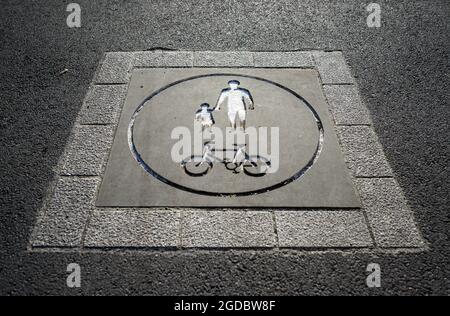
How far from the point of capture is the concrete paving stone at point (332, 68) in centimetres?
402

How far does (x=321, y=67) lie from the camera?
4.18m

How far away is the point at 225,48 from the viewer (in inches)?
177

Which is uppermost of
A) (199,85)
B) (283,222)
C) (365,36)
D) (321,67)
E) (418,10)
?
(418,10)

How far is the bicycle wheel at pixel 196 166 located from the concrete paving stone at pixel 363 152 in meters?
1.14

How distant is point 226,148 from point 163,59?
1.67 m

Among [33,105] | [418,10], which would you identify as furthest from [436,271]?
[418,10]

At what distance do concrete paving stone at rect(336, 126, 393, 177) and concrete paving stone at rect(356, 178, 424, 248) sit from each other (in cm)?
9

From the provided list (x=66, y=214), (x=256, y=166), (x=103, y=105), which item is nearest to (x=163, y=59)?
(x=103, y=105)

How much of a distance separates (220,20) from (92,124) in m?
2.43

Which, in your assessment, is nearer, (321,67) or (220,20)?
(321,67)

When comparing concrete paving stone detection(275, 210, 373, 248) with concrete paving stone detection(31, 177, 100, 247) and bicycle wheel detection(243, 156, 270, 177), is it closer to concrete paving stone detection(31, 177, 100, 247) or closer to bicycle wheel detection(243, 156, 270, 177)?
bicycle wheel detection(243, 156, 270, 177)

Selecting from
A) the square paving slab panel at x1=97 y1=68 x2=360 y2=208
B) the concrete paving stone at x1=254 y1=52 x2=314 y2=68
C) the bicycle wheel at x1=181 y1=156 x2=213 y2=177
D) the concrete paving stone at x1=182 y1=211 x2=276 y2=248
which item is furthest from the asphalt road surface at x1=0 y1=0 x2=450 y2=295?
the bicycle wheel at x1=181 y1=156 x2=213 y2=177
